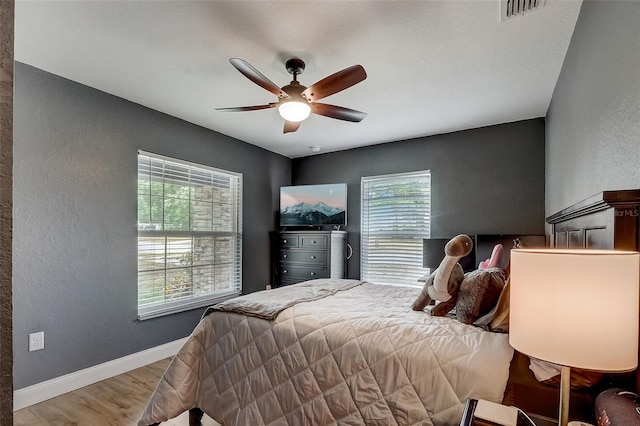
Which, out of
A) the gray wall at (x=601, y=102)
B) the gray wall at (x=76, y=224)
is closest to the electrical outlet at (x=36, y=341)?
the gray wall at (x=76, y=224)

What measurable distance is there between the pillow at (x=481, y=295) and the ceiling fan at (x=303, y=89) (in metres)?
1.35

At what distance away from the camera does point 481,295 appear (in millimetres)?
1694

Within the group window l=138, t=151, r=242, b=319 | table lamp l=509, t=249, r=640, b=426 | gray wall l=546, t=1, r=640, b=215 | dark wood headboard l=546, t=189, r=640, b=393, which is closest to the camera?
table lamp l=509, t=249, r=640, b=426

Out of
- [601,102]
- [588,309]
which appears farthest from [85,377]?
[601,102]

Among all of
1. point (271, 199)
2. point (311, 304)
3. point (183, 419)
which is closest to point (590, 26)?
point (311, 304)

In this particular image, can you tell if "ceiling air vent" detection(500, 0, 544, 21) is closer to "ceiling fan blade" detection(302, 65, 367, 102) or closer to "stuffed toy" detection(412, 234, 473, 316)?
"ceiling fan blade" detection(302, 65, 367, 102)

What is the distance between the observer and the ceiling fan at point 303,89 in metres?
2.01

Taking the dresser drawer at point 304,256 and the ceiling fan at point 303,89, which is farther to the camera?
the dresser drawer at point 304,256

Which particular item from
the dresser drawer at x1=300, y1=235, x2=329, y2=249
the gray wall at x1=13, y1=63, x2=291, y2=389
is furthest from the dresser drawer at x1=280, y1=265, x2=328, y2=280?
the gray wall at x1=13, y1=63, x2=291, y2=389

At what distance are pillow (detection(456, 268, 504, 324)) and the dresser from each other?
269 cm

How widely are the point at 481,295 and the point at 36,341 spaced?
3.13m

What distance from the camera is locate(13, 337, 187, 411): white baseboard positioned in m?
2.41

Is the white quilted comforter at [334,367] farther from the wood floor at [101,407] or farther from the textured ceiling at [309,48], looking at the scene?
the textured ceiling at [309,48]

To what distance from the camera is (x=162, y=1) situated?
180 centimetres
